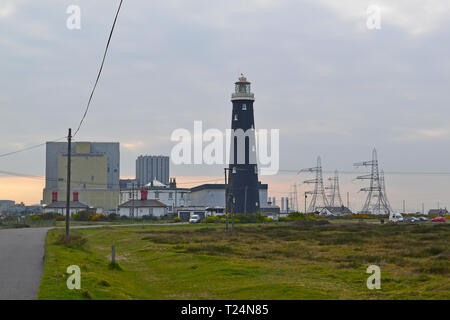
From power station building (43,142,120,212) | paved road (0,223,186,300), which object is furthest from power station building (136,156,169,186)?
paved road (0,223,186,300)

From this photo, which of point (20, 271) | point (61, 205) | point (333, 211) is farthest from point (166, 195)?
point (20, 271)

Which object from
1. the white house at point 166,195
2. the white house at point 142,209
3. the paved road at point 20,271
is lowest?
the paved road at point 20,271

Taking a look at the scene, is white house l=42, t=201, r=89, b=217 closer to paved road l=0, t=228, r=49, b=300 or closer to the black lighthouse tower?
the black lighthouse tower

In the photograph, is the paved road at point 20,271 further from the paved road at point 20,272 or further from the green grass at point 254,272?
the green grass at point 254,272

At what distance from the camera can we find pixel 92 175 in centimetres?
14512

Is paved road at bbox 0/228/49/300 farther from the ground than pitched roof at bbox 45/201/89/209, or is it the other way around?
pitched roof at bbox 45/201/89/209

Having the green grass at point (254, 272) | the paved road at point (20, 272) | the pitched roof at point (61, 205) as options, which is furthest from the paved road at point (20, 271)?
the pitched roof at point (61, 205)

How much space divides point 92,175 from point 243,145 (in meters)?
61.6

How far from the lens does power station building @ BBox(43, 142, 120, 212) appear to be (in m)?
144

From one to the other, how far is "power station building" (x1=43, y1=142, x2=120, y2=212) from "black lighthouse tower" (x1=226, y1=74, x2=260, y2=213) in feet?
183

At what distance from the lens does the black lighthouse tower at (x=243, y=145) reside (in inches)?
3629

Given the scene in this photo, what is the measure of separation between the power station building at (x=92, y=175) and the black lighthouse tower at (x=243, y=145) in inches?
2192

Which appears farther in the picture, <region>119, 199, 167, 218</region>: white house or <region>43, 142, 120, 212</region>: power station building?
<region>43, 142, 120, 212</region>: power station building

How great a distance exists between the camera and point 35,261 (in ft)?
86.6
